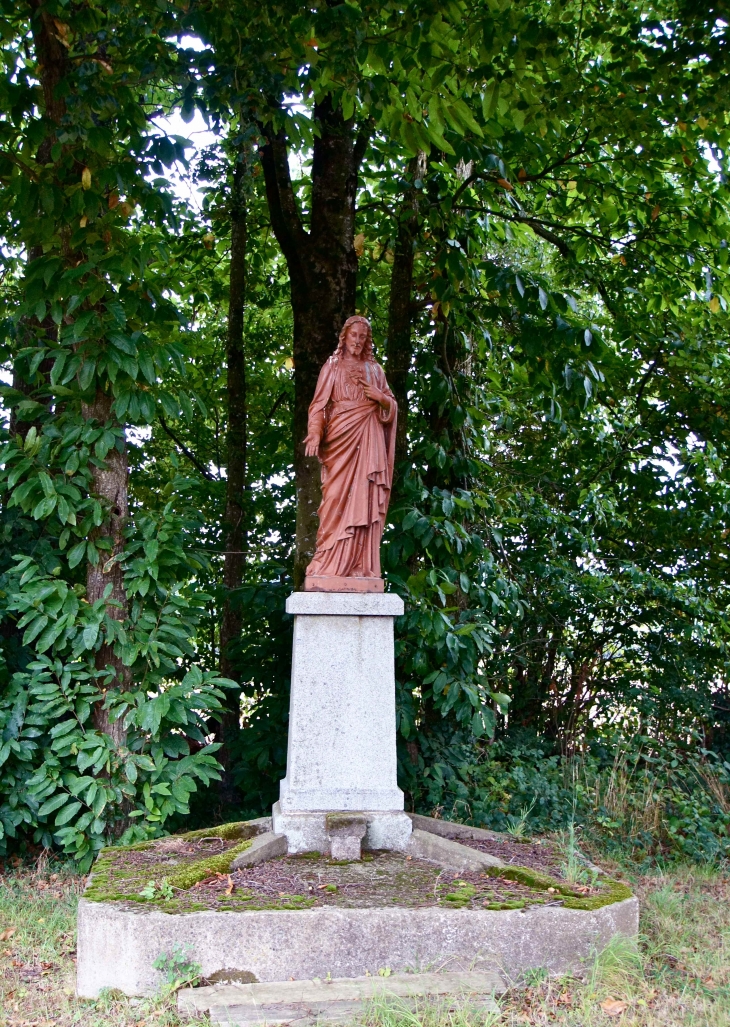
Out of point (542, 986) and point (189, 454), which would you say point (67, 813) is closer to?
point (542, 986)

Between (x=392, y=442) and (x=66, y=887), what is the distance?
351 cm

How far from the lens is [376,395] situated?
6.17 meters

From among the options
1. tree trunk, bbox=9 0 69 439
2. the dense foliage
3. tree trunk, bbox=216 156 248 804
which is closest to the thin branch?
the dense foliage

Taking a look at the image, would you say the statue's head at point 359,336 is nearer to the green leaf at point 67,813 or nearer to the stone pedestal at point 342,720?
the stone pedestal at point 342,720

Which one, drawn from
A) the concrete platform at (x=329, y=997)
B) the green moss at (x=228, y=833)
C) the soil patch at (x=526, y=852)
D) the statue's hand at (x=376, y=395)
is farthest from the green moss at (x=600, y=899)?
the statue's hand at (x=376, y=395)

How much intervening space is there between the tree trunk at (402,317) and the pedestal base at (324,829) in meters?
3.59

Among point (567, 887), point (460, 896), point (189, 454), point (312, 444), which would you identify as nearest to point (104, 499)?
point (312, 444)

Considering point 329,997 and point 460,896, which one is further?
point 460,896

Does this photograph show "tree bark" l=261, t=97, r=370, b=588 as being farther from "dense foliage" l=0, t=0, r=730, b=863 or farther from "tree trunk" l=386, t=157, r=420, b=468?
"tree trunk" l=386, t=157, r=420, b=468

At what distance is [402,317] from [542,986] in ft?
18.8

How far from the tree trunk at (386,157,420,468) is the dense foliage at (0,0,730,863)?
32 millimetres

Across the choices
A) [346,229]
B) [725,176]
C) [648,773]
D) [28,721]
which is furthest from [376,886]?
[725,176]

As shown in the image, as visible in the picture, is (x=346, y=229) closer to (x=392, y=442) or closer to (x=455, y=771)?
(x=392, y=442)

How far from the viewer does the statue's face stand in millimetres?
6254
